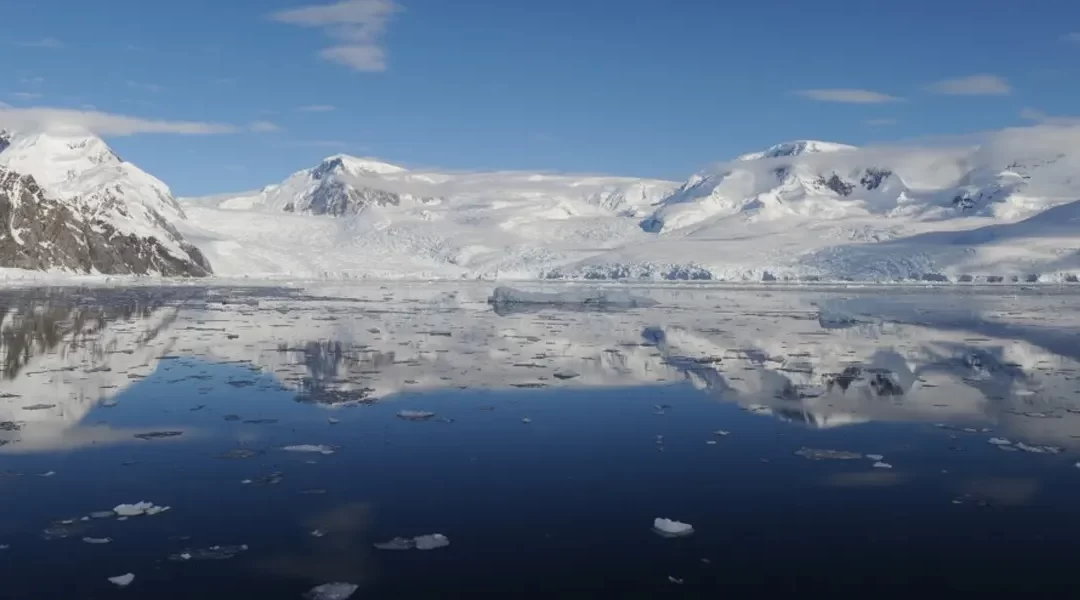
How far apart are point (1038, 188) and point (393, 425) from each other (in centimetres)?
20954

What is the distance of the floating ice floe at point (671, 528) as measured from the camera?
636 cm

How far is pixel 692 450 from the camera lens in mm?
9148

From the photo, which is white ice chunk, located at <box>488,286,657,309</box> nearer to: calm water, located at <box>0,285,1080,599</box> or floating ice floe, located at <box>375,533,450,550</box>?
calm water, located at <box>0,285,1080,599</box>

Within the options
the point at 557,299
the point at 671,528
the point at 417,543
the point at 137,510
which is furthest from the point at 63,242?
the point at 671,528

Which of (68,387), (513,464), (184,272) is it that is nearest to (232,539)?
(513,464)

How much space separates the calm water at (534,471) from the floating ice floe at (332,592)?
0.12 meters

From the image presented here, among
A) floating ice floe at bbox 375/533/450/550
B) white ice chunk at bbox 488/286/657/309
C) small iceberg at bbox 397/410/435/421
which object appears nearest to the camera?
floating ice floe at bbox 375/533/450/550

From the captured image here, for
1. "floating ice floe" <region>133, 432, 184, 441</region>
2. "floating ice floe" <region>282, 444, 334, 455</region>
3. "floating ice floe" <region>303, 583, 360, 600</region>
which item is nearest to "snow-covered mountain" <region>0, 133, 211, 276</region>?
"floating ice floe" <region>133, 432, 184, 441</region>

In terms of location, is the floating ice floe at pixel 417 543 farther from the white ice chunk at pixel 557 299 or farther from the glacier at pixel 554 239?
the glacier at pixel 554 239

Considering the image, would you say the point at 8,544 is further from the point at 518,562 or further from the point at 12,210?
the point at 12,210

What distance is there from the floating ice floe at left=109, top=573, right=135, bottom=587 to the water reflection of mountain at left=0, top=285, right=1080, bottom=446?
203 inches

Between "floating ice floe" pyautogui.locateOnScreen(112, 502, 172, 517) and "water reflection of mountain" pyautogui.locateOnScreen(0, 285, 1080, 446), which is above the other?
"water reflection of mountain" pyautogui.locateOnScreen(0, 285, 1080, 446)

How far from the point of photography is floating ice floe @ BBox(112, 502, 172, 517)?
21.9 ft

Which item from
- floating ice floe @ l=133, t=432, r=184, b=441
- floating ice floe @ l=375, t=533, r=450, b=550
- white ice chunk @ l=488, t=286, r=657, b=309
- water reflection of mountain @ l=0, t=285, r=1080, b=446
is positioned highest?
white ice chunk @ l=488, t=286, r=657, b=309
